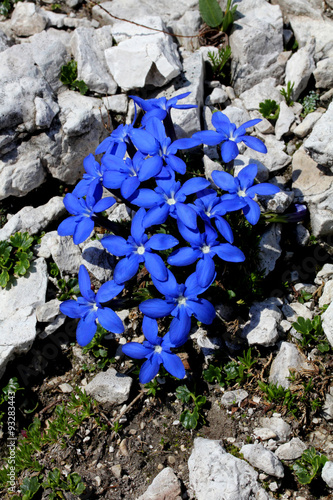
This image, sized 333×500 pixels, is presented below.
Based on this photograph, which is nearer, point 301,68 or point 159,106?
point 159,106

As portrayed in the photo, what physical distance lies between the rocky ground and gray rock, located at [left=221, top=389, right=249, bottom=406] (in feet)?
0.16

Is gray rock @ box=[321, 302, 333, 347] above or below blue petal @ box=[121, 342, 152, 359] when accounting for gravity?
below

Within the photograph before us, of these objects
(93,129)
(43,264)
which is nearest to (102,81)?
(93,129)

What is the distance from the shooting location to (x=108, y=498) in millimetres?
3502

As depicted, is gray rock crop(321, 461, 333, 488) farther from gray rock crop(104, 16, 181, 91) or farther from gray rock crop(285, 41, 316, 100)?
gray rock crop(104, 16, 181, 91)

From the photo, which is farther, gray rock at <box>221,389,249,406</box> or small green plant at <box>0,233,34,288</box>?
small green plant at <box>0,233,34,288</box>

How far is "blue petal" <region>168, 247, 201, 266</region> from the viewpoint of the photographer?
326cm

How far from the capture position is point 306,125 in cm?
462

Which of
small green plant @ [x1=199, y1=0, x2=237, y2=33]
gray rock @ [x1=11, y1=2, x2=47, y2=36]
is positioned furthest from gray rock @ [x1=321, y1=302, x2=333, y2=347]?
gray rock @ [x1=11, y1=2, x2=47, y2=36]

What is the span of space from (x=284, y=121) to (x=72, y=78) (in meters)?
2.31

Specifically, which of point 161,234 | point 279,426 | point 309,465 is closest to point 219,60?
point 161,234

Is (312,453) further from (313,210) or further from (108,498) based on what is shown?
(313,210)

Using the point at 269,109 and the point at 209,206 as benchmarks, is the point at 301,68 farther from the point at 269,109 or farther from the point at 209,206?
the point at 209,206

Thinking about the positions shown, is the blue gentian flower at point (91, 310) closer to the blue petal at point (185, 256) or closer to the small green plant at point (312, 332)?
the blue petal at point (185, 256)
